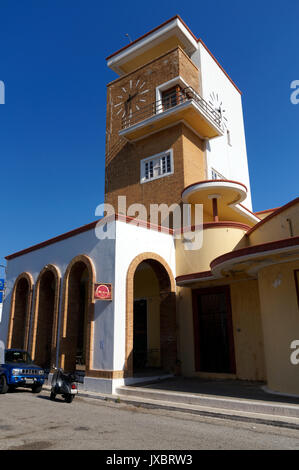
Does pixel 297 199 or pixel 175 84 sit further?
pixel 175 84

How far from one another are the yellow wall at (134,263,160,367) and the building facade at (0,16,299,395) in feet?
0.19

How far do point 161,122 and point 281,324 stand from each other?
1302cm

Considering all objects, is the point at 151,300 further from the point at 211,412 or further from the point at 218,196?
the point at 211,412

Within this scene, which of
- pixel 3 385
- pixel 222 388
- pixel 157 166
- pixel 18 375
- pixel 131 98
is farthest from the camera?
pixel 131 98

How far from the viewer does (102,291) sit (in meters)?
12.4

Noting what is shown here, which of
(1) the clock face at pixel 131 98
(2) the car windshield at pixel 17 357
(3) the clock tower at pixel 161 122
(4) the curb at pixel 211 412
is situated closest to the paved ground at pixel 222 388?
(4) the curb at pixel 211 412

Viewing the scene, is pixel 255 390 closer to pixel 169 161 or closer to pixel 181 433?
pixel 181 433

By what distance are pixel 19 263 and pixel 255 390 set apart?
45.5 feet

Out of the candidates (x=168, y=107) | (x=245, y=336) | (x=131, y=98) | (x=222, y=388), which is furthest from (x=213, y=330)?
(x=131, y=98)

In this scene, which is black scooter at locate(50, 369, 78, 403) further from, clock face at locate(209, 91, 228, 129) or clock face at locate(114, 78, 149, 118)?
clock face at locate(209, 91, 228, 129)

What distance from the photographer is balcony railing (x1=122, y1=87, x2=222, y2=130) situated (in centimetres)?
1930

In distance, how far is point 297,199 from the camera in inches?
417

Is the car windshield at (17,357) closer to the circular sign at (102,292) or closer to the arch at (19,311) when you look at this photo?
the circular sign at (102,292)

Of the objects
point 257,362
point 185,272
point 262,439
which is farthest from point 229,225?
point 262,439
